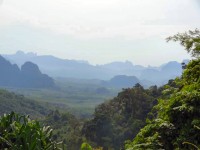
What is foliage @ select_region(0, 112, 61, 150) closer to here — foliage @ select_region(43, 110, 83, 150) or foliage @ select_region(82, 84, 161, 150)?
foliage @ select_region(43, 110, 83, 150)

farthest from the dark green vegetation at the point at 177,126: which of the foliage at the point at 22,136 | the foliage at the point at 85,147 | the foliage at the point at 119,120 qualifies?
the foliage at the point at 119,120

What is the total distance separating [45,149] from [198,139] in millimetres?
3794

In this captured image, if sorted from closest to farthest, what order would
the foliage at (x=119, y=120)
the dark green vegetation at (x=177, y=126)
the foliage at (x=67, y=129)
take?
the dark green vegetation at (x=177, y=126)
the foliage at (x=119, y=120)
the foliage at (x=67, y=129)

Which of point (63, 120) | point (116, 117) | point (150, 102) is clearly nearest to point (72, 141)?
point (116, 117)

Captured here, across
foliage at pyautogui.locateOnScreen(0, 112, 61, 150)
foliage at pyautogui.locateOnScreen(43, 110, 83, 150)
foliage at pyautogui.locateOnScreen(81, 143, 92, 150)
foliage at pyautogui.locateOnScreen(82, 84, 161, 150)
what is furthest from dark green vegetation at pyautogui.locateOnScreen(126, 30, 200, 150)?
foliage at pyautogui.locateOnScreen(82, 84, 161, 150)

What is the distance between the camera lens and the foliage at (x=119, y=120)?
4591 centimetres

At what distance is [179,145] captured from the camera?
336 inches

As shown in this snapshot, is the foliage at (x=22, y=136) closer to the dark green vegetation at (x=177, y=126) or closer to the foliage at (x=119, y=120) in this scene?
the dark green vegetation at (x=177, y=126)

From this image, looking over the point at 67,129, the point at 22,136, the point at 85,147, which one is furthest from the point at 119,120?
the point at 22,136

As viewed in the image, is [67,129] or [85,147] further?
[67,129]

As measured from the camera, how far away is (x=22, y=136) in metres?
9.03

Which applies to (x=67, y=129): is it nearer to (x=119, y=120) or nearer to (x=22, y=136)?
(x=119, y=120)

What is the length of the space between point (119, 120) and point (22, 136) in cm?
4052

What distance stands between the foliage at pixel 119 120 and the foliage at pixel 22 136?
34.6 meters
